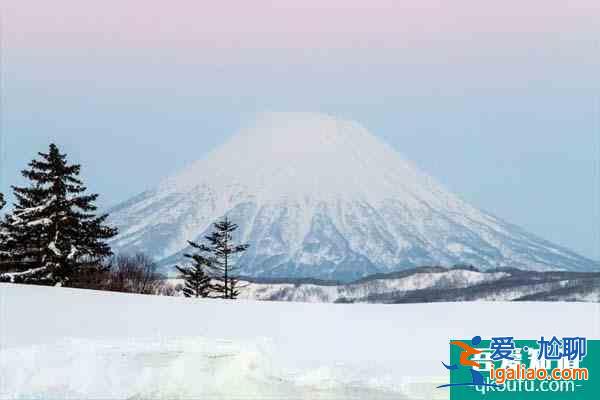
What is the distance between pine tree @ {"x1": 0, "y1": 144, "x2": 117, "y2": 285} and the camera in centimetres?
2709

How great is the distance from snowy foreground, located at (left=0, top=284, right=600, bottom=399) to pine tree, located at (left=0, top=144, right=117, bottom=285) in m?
12.1

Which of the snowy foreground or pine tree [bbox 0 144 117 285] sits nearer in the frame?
the snowy foreground

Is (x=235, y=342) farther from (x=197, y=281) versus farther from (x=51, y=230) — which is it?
(x=197, y=281)

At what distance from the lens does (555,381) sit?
33.3ft

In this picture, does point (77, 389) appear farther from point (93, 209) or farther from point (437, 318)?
point (93, 209)

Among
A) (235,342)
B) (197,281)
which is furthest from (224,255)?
(235,342)

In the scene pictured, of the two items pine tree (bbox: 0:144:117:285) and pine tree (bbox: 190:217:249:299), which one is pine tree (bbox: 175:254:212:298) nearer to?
pine tree (bbox: 190:217:249:299)

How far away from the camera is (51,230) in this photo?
27.4 metres

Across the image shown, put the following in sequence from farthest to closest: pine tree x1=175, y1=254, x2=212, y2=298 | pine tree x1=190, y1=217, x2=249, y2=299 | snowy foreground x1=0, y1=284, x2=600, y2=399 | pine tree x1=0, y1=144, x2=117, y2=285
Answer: pine tree x1=175, y1=254, x2=212, y2=298
pine tree x1=190, y1=217, x2=249, y2=299
pine tree x1=0, y1=144, x2=117, y2=285
snowy foreground x1=0, y1=284, x2=600, y2=399

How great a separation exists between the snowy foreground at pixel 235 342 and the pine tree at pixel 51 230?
39.6ft

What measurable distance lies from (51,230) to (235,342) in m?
17.4

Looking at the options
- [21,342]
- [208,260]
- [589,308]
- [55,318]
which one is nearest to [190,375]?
[21,342]

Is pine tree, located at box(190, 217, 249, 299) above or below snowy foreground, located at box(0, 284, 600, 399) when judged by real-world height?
above

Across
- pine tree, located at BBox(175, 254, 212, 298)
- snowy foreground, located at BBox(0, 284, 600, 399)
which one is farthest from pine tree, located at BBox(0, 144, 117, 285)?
pine tree, located at BBox(175, 254, 212, 298)
